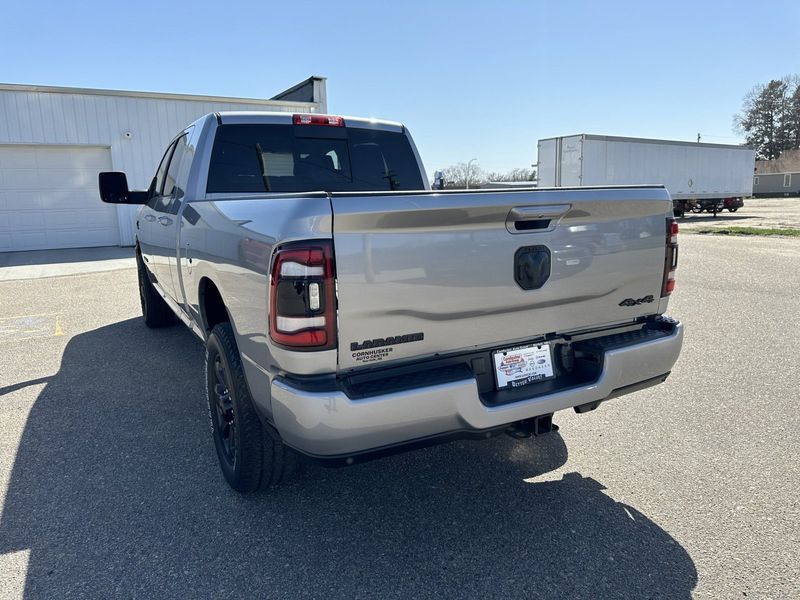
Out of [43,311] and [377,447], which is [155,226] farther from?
[43,311]

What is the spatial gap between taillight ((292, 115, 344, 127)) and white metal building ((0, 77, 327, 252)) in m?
13.7

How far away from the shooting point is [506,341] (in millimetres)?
2725

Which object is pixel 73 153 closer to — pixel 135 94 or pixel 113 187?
pixel 135 94

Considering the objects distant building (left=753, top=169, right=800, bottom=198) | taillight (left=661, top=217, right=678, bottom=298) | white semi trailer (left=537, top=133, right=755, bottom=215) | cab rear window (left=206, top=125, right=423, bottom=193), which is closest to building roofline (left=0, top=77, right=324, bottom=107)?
white semi trailer (left=537, top=133, right=755, bottom=215)

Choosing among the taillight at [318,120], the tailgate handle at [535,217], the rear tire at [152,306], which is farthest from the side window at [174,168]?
the tailgate handle at [535,217]

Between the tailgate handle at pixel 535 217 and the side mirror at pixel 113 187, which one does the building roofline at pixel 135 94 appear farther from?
the tailgate handle at pixel 535 217

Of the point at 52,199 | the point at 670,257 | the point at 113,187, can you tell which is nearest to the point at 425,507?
the point at 670,257

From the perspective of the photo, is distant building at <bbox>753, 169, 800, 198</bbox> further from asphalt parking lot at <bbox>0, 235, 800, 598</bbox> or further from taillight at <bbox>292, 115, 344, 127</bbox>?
taillight at <bbox>292, 115, 344, 127</bbox>

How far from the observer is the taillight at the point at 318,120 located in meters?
4.29

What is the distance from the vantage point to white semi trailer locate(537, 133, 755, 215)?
2377cm

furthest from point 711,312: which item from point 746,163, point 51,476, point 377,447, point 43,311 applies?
point 746,163

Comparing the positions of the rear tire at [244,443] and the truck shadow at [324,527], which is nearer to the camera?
the truck shadow at [324,527]

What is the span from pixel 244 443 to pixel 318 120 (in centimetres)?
252

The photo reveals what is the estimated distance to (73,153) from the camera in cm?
1582
